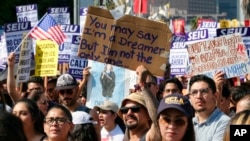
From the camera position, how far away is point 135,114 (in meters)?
6.70

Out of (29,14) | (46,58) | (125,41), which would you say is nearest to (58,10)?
(29,14)

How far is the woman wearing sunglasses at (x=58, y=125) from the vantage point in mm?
6141

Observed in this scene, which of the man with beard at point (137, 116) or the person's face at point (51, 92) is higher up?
the person's face at point (51, 92)

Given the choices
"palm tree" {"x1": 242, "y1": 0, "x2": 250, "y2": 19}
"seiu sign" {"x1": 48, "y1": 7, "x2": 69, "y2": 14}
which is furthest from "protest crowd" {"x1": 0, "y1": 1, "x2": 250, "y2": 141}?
"palm tree" {"x1": 242, "y1": 0, "x2": 250, "y2": 19}

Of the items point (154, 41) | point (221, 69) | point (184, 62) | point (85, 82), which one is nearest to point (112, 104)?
point (154, 41)

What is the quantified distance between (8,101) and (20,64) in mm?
1416

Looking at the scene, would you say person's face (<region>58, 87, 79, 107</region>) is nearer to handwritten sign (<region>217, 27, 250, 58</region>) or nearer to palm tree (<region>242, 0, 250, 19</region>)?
handwritten sign (<region>217, 27, 250, 58</region>)

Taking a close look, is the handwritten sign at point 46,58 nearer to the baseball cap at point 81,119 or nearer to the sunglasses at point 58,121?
the baseball cap at point 81,119

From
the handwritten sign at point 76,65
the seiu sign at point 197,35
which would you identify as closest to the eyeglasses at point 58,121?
the handwritten sign at point 76,65

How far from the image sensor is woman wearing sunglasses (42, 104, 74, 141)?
6.14 m

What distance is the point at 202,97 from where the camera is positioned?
7312 millimetres

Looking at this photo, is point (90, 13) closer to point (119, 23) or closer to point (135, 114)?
point (119, 23)

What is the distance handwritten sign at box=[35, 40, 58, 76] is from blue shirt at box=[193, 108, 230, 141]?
4342 millimetres

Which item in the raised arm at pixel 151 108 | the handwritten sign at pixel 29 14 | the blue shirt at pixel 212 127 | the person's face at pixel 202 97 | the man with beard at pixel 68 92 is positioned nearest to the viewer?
the raised arm at pixel 151 108
